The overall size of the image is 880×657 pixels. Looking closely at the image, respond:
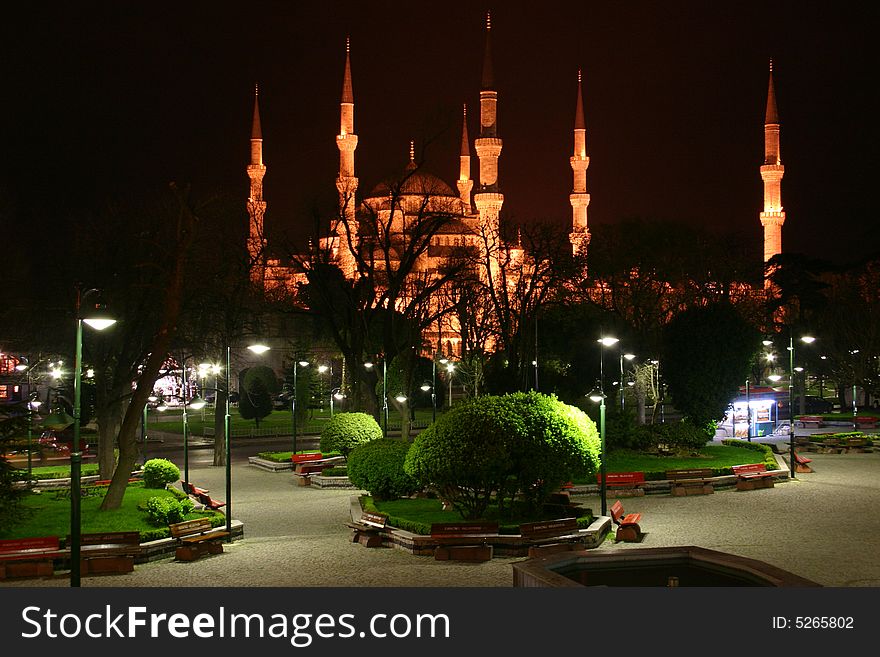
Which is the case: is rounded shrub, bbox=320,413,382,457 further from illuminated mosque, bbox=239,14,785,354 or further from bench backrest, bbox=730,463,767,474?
illuminated mosque, bbox=239,14,785,354

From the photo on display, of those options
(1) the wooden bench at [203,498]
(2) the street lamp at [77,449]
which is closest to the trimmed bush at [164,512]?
(1) the wooden bench at [203,498]

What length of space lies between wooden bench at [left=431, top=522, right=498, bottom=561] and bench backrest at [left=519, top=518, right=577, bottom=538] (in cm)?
55

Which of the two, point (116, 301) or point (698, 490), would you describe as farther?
point (116, 301)

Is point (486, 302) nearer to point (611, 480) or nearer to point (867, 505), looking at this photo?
point (611, 480)

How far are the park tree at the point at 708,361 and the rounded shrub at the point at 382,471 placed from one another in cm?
1492

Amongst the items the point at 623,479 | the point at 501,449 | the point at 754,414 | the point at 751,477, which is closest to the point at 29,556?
the point at 501,449

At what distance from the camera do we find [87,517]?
74.6 ft

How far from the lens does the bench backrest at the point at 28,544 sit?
17797mm

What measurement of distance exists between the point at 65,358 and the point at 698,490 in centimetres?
2940

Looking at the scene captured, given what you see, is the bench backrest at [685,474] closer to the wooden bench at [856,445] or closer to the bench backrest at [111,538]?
the wooden bench at [856,445]

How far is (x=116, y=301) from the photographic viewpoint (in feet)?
102

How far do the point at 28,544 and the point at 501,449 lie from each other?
8.72m
